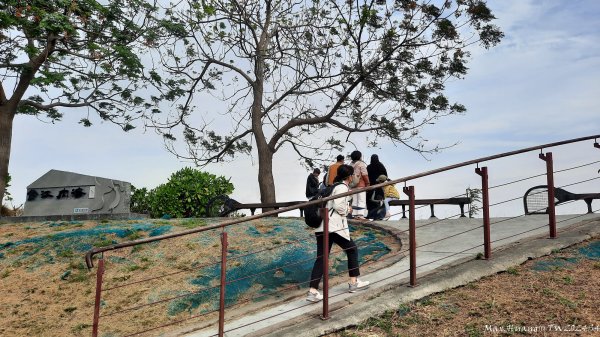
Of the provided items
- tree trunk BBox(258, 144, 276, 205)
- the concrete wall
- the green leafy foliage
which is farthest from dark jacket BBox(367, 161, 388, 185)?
the concrete wall

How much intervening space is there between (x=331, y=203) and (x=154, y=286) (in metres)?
3.86

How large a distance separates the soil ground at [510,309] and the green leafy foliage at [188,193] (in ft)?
35.3

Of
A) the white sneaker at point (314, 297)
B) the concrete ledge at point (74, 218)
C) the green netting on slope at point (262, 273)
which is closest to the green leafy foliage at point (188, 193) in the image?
the concrete ledge at point (74, 218)

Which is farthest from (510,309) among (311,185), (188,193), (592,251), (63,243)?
(188,193)

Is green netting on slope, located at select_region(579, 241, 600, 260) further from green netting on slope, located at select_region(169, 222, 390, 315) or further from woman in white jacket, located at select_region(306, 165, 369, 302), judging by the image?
woman in white jacket, located at select_region(306, 165, 369, 302)

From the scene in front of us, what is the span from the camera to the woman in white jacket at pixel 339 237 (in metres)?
6.13

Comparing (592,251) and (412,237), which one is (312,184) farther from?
(592,251)

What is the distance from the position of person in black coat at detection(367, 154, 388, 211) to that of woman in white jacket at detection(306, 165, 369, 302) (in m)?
5.87

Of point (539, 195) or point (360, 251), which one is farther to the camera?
point (539, 195)

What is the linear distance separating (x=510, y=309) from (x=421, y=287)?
3.25 feet

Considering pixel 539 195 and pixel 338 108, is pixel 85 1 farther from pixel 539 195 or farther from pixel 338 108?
pixel 539 195

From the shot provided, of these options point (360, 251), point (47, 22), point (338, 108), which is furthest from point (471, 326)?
point (338, 108)

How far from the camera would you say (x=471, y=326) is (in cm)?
493

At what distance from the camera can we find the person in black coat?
12.2 m
